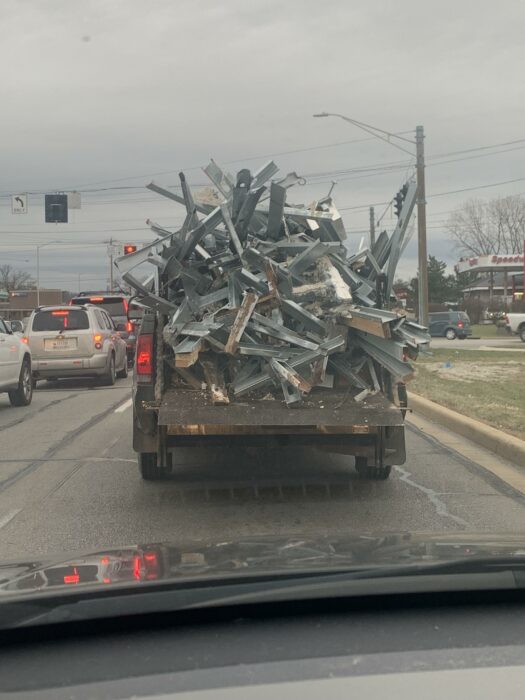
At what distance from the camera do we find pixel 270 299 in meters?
6.39

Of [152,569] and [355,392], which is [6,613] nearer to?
[152,569]

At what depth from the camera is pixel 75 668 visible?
6.57 ft

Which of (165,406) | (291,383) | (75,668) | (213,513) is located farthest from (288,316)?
(75,668)

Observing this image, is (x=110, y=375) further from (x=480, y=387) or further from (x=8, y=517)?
(x=8, y=517)

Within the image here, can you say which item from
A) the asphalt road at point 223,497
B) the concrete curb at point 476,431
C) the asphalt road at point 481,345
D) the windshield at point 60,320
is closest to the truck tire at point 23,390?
the windshield at point 60,320

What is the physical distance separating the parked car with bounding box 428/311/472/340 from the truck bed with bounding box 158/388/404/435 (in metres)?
41.5

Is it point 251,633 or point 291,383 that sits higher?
point 291,383

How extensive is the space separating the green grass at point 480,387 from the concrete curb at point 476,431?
0.20 meters

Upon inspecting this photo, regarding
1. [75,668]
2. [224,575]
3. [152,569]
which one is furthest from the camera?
[152,569]

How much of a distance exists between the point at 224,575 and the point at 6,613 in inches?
25.9

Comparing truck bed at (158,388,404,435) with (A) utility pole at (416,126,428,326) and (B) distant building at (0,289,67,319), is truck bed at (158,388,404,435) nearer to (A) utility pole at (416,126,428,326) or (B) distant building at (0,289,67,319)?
(A) utility pole at (416,126,428,326)

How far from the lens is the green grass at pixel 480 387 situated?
34.6 ft

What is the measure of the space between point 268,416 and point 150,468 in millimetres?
1582

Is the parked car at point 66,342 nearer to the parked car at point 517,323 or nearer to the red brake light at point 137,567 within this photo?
the red brake light at point 137,567
